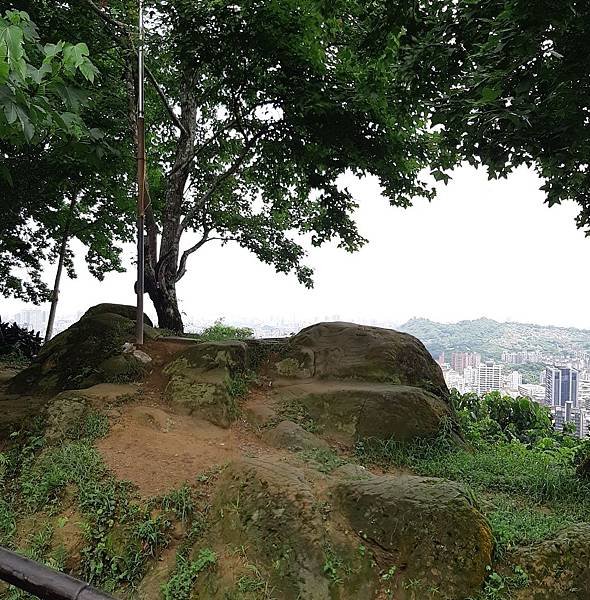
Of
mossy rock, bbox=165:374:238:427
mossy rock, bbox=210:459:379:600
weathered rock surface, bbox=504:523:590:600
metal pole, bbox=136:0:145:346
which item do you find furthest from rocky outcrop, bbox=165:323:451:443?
weathered rock surface, bbox=504:523:590:600

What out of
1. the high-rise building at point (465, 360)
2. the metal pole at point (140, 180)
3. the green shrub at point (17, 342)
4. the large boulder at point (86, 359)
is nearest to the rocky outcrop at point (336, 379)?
the large boulder at point (86, 359)

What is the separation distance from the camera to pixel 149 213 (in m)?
8.78

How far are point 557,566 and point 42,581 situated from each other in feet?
10.2

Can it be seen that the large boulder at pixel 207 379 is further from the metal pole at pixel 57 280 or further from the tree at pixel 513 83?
the metal pole at pixel 57 280

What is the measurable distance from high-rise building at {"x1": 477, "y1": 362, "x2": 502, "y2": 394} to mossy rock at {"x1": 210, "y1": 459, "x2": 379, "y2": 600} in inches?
291

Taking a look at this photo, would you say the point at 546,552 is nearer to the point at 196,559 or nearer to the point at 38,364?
the point at 196,559

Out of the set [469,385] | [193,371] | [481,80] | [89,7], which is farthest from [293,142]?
[469,385]

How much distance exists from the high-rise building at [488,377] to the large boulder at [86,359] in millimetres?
7150

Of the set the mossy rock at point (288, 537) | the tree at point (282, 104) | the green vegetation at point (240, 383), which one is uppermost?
the tree at point (282, 104)

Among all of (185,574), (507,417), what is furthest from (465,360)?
(185,574)

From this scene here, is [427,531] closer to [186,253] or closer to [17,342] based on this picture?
[186,253]

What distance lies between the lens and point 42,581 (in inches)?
55.6

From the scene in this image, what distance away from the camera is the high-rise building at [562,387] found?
9.27 meters

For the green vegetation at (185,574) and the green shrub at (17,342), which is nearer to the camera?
the green vegetation at (185,574)
